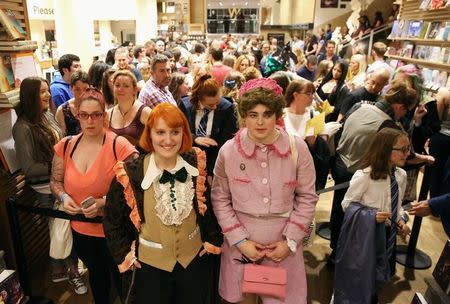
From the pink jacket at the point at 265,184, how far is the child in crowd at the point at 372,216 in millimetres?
657

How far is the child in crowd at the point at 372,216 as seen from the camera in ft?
7.77

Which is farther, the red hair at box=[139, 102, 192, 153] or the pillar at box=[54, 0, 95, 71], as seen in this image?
the pillar at box=[54, 0, 95, 71]

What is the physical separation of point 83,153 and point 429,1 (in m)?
6.39

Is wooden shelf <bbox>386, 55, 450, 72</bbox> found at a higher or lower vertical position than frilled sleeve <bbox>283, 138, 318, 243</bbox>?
higher

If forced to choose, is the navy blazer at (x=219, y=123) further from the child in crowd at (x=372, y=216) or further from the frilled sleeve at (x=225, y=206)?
the child in crowd at (x=372, y=216)

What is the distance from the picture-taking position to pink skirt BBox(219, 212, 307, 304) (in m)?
1.97

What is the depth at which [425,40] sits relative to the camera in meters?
6.46

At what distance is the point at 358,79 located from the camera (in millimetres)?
4762

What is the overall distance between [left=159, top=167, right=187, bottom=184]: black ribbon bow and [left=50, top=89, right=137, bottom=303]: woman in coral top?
47cm

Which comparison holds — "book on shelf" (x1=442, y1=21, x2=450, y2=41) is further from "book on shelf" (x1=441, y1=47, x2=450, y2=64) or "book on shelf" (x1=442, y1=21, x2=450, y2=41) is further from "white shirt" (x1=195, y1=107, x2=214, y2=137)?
"white shirt" (x1=195, y1=107, x2=214, y2=137)

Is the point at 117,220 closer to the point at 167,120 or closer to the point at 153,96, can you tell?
the point at 167,120

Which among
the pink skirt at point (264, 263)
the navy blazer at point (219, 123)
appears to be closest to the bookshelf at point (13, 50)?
the navy blazer at point (219, 123)

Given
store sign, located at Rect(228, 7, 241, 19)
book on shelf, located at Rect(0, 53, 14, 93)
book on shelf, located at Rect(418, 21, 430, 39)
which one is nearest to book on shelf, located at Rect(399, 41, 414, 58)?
book on shelf, located at Rect(418, 21, 430, 39)

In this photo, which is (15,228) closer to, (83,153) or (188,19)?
(83,153)
